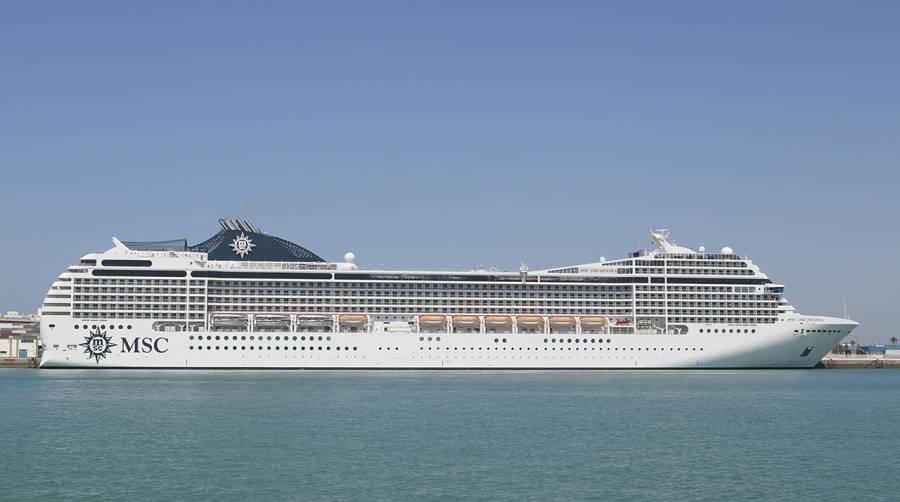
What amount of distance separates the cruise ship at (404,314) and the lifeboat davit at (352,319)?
0.21 feet

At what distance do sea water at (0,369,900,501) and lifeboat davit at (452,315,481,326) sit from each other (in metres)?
12.3

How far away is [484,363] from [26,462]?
124 feet

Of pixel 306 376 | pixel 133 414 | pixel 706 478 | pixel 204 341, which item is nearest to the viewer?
pixel 706 478

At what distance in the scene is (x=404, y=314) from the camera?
6569 cm

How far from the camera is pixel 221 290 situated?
64875 mm

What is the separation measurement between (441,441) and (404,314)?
34.2 meters

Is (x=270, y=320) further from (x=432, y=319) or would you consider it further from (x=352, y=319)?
(x=432, y=319)

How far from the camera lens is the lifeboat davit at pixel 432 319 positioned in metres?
65.2

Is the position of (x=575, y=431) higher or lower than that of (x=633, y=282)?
lower

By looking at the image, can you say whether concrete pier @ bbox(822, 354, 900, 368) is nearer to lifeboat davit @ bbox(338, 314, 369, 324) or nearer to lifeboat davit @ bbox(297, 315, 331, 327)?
lifeboat davit @ bbox(338, 314, 369, 324)

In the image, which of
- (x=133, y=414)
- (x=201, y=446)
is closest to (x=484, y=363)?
(x=133, y=414)

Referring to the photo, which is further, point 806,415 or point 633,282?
point 633,282

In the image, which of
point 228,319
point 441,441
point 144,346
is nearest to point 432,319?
point 228,319

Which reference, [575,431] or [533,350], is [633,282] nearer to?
[533,350]
